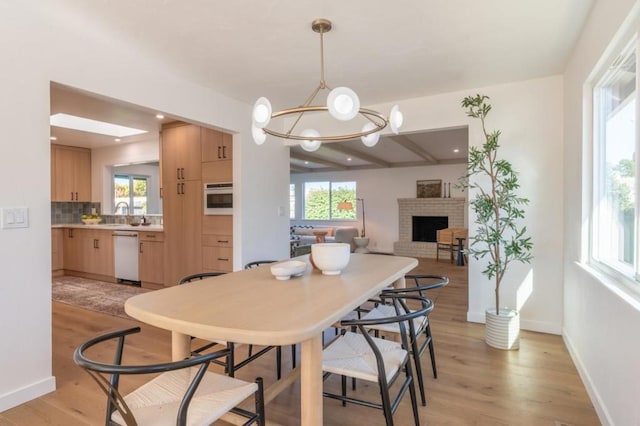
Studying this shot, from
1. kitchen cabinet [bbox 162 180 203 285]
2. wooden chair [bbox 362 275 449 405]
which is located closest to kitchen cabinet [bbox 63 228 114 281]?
kitchen cabinet [bbox 162 180 203 285]

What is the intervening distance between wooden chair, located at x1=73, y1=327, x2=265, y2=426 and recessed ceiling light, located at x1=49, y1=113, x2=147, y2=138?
4.45 m

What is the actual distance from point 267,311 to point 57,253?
6274 mm

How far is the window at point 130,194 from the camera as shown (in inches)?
257

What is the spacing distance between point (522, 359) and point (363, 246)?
6193 mm

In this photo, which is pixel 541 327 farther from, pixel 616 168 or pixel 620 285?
pixel 616 168

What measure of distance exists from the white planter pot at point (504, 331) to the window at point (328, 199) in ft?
23.2

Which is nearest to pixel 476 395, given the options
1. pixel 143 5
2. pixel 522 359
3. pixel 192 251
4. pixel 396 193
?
pixel 522 359

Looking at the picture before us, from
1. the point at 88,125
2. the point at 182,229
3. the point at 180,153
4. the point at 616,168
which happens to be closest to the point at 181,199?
the point at 182,229

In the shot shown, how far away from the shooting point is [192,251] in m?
4.32

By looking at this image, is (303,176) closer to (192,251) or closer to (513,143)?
(192,251)

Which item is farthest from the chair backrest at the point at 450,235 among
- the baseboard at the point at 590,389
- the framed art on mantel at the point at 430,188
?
the baseboard at the point at 590,389

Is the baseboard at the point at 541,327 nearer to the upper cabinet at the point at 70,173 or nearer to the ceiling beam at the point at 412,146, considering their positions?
the ceiling beam at the point at 412,146

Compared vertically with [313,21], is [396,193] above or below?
below

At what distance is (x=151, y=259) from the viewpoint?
477 centimetres
